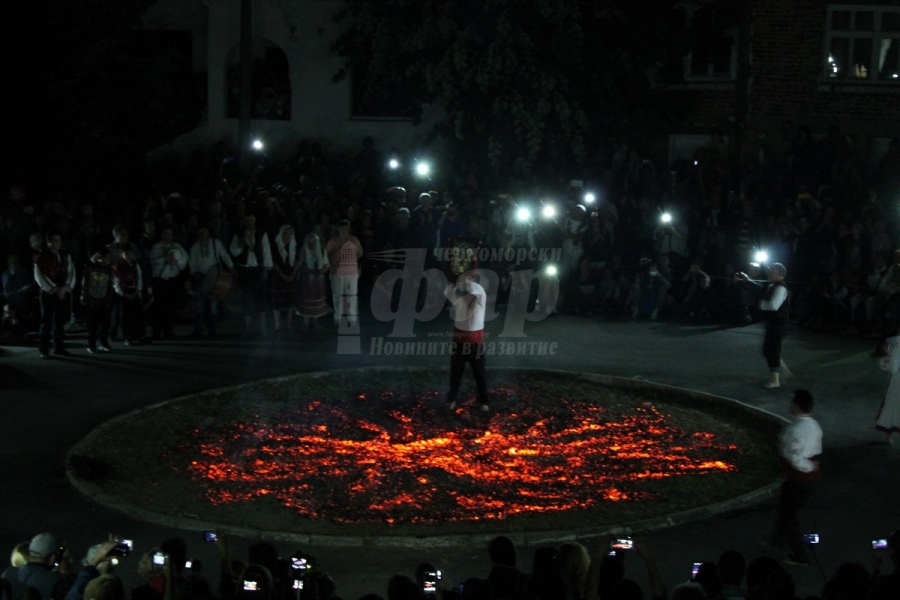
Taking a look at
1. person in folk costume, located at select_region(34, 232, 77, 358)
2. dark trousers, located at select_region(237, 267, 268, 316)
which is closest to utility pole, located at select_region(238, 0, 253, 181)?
dark trousers, located at select_region(237, 267, 268, 316)

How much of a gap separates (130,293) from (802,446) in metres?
11.6

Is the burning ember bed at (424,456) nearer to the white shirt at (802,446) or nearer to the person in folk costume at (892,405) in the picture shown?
the person in folk costume at (892,405)

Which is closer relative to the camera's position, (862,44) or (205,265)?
(205,265)

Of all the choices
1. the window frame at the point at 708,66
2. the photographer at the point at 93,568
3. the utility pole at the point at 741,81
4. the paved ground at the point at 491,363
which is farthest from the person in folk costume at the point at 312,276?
the photographer at the point at 93,568

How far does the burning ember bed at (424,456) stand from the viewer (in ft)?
34.6

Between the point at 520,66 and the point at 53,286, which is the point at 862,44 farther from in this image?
the point at 53,286

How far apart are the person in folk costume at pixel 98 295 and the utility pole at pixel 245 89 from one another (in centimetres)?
601

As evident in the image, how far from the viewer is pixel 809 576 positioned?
9.16m

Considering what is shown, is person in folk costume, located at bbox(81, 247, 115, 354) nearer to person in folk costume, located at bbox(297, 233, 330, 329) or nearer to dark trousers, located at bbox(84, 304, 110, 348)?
dark trousers, located at bbox(84, 304, 110, 348)

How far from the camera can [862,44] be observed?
26.4 m

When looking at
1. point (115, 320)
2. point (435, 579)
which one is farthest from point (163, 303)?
point (435, 579)

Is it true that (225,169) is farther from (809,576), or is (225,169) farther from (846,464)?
(809,576)

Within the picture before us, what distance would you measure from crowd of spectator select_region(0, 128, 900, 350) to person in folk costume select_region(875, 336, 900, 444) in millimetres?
5518

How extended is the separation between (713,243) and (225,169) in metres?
10.6
